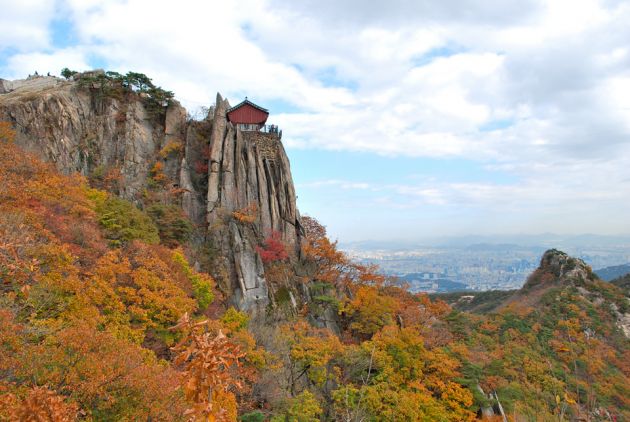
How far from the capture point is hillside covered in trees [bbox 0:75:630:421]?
951 cm

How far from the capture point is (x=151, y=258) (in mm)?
19688

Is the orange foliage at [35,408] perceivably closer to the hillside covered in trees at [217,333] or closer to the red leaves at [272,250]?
the hillside covered in trees at [217,333]

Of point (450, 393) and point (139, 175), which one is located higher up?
point (139, 175)

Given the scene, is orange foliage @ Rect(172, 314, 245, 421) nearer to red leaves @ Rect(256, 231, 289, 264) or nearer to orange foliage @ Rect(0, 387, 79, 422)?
orange foliage @ Rect(0, 387, 79, 422)

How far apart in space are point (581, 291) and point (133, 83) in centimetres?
5975

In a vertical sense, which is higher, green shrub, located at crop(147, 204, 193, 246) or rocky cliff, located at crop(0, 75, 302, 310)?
rocky cliff, located at crop(0, 75, 302, 310)

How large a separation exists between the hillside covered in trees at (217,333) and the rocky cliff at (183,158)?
1.23 feet

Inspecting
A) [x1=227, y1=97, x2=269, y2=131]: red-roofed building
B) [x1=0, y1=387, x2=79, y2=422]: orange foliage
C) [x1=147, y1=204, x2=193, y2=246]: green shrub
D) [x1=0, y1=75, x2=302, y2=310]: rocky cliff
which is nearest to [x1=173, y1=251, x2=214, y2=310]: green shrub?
[x1=0, y1=75, x2=302, y2=310]: rocky cliff

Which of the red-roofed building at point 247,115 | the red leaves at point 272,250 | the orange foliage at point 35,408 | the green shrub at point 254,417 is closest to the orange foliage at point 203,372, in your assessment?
the orange foliage at point 35,408

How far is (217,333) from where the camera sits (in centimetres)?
658

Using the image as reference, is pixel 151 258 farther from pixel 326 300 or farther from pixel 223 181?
pixel 326 300

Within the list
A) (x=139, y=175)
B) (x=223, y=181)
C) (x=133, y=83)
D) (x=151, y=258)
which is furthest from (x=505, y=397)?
(x=133, y=83)

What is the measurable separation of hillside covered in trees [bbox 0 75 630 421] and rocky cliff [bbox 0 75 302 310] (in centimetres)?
38

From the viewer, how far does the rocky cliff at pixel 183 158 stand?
2700cm
